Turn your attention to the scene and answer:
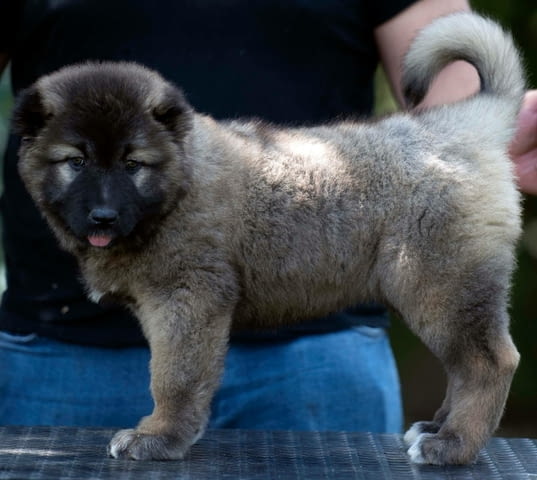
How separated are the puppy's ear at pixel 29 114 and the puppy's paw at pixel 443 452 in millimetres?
1668

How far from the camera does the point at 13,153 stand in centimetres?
475

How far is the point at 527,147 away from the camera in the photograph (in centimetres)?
451

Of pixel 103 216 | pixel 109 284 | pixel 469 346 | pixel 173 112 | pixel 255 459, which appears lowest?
pixel 255 459

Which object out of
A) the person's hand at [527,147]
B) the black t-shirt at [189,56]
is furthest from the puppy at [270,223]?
the black t-shirt at [189,56]

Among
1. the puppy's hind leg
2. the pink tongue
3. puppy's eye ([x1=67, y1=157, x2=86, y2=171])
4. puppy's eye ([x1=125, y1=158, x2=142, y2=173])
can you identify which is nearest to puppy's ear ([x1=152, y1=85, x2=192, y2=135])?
puppy's eye ([x1=125, y1=158, x2=142, y2=173])

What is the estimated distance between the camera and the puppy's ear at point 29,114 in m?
3.65

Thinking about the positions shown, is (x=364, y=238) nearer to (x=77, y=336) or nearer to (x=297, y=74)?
(x=297, y=74)

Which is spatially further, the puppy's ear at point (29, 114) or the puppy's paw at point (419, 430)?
the puppy's paw at point (419, 430)

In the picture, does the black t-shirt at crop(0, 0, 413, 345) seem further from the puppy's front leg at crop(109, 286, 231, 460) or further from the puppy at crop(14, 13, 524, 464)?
the puppy's front leg at crop(109, 286, 231, 460)

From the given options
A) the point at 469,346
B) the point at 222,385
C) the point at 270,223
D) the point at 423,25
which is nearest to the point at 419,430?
the point at 469,346

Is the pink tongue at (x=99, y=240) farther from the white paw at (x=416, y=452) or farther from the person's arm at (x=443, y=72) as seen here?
the person's arm at (x=443, y=72)

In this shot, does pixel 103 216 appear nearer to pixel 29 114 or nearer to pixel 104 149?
pixel 104 149

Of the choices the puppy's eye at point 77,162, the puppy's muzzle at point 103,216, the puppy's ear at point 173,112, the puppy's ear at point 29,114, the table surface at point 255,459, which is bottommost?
the table surface at point 255,459

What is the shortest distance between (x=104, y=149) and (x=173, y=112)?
0.96ft
